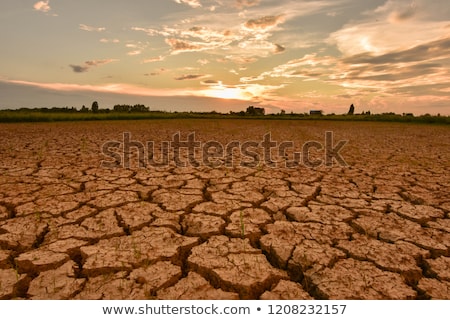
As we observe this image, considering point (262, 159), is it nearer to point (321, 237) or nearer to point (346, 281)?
point (321, 237)

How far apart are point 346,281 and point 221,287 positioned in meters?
0.61

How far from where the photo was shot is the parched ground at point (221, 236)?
1.49 metres

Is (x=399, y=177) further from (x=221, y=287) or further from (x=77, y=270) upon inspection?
(x=77, y=270)

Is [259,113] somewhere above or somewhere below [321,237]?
above

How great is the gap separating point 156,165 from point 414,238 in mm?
3124

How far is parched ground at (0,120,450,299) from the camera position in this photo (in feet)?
4.87

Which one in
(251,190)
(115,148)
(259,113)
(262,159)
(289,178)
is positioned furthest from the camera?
(259,113)

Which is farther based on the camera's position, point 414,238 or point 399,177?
point 399,177

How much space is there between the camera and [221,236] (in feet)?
6.56

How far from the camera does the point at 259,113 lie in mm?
26000
